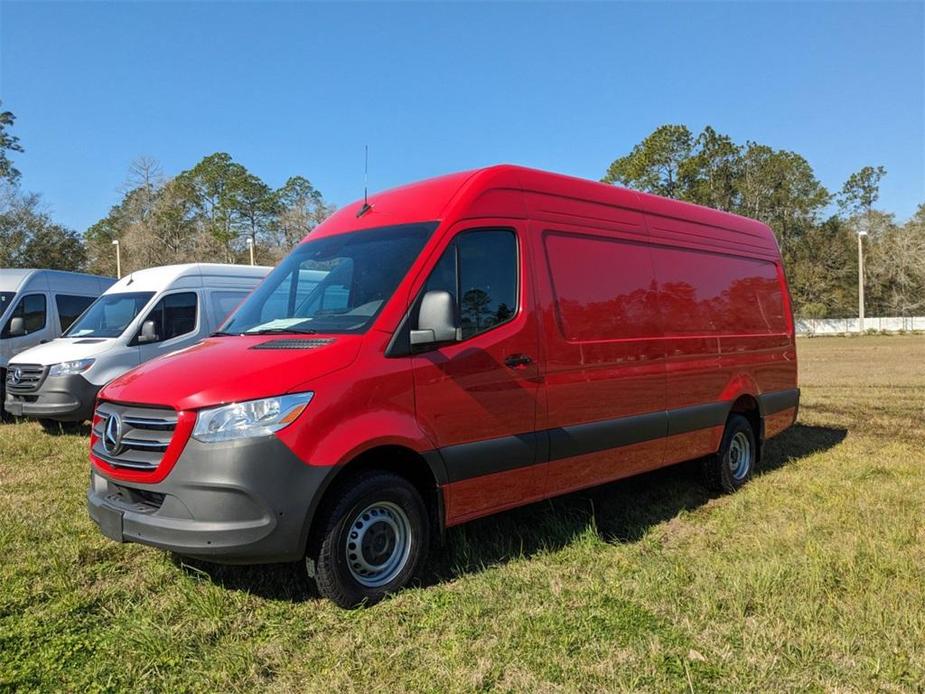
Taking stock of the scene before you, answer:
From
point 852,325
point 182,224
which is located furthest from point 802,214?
point 182,224

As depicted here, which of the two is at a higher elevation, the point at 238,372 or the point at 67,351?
the point at 67,351

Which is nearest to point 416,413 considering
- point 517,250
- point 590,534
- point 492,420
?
point 492,420

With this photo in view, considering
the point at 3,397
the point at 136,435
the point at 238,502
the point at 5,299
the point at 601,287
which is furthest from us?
the point at 5,299

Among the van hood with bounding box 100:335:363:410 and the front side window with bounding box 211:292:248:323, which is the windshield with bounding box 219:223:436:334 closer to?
the van hood with bounding box 100:335:363:410

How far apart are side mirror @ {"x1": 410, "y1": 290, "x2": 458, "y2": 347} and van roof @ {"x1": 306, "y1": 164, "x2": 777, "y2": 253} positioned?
0.69m

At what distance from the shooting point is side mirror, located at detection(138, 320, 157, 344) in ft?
30.9

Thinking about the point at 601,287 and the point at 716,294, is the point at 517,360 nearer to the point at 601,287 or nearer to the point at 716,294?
the point at 601,287

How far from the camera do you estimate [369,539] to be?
12.8ft

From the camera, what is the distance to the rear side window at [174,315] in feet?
31.9

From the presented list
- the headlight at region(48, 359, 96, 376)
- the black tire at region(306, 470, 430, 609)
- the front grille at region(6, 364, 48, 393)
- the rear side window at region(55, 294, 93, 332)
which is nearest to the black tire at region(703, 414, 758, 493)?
the black tire at region(306, 470, 430, 609)

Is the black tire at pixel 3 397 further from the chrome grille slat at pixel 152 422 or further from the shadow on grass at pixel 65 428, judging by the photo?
the chrome grille slat at pixel 152 422

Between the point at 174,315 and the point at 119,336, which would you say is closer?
the point at 119,336

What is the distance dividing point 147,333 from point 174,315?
1.77 feet

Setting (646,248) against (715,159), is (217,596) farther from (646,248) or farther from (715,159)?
(715,159)
